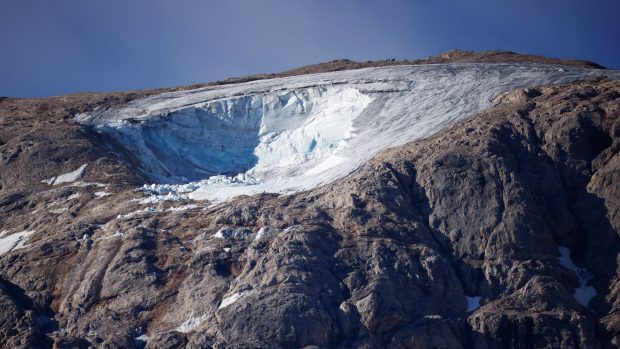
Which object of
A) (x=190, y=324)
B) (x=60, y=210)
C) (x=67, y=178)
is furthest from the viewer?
(x=67, y=178)

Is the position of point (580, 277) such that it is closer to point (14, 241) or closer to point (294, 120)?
point (294, 120)

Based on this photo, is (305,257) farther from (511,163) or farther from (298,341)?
(511,163)

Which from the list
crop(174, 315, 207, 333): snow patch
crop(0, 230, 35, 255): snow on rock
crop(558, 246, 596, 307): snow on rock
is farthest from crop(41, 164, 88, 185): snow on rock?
crop(558, 246, 596, 307): snow on rock

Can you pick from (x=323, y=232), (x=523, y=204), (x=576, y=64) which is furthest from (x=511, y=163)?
(x=576, y=64)

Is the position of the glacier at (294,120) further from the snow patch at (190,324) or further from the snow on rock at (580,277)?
the snow patch at (190,324)

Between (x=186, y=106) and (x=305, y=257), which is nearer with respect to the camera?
(x=305, y=257)

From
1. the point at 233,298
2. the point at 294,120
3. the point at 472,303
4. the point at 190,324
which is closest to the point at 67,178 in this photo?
the point at 294,120

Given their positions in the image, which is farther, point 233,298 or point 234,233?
point 234,233

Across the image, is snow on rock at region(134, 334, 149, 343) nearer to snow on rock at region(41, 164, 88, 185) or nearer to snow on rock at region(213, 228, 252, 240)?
snow on rock at region(213, 228, 252, 240)
